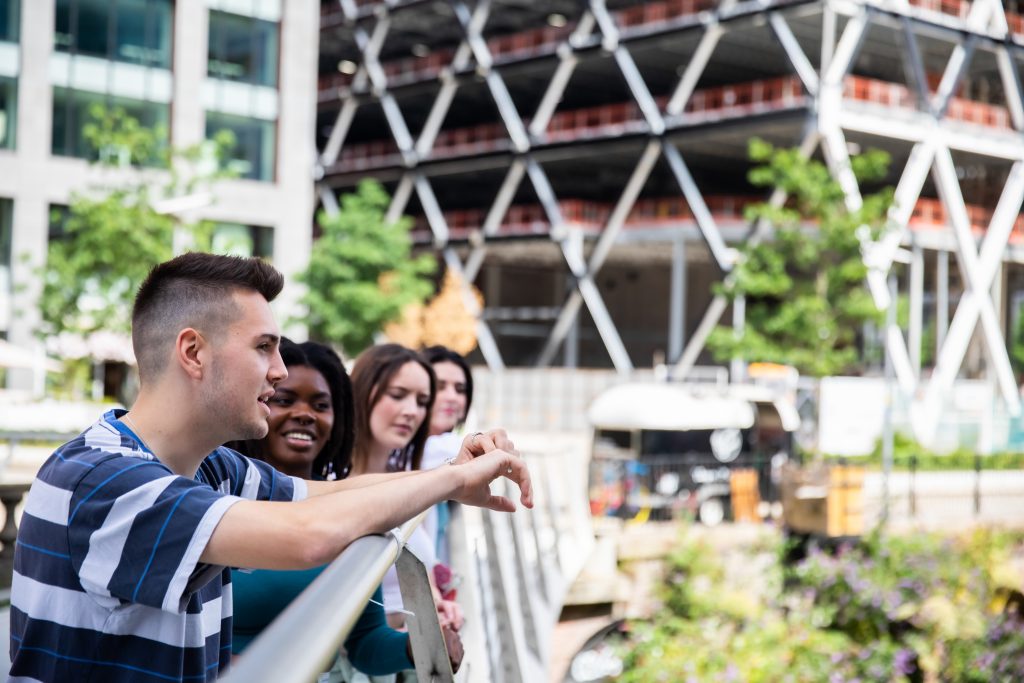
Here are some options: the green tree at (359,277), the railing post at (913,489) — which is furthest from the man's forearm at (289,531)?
the green tree at (359,277)

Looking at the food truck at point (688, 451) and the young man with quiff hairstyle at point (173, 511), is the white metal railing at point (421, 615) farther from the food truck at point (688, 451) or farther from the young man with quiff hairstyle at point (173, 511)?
the food truck at point (688, 451)

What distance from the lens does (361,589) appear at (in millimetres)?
1317

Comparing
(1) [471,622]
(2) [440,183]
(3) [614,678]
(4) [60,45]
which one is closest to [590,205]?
(2) [440,183]

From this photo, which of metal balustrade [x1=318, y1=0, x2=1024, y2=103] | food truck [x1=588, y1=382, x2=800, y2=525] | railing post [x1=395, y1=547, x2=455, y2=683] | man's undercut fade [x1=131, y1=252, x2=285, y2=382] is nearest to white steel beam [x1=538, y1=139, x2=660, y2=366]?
metal balustrade [x1=318, y1=0, x2=1024, y2=103]

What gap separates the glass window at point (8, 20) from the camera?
33125 mm

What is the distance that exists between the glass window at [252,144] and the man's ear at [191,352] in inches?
1457

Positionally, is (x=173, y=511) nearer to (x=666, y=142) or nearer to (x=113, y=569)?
(x=113, y=569)

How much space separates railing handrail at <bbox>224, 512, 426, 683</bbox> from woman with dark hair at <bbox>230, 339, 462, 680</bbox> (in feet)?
3.82

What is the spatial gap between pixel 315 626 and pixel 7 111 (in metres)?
35.8

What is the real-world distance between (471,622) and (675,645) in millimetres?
8392

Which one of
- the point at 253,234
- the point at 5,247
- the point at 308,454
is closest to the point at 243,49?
the point at 253,234

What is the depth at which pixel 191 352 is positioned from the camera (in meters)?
1.84

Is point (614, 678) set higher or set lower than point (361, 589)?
lower

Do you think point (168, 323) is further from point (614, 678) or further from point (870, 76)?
point (870, 76)
